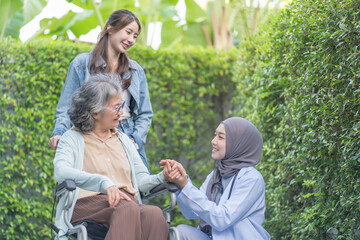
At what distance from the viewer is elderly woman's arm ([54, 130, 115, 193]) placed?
2818 mm

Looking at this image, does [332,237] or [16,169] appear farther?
[16,169]

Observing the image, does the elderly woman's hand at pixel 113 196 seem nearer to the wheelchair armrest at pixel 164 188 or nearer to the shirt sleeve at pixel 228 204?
the wheelchair armrest at pixel 164 188

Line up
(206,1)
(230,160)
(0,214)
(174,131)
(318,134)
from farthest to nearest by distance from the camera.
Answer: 1. (206,1)
2. (174,131)
3. (0,214)
4. (318,134)
5. (230,160)

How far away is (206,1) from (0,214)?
584cm

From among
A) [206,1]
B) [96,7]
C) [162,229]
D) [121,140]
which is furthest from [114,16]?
[206,1]

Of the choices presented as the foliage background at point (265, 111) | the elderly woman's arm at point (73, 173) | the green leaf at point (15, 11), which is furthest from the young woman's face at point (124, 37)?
the green leaf at point (15, 11)

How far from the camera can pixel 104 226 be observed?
9.57 ft

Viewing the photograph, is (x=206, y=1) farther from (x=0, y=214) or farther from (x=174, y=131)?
(x=0, y=214)

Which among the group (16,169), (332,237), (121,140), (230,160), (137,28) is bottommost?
(332,237)

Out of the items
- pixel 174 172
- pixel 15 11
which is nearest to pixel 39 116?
pixel 15 11

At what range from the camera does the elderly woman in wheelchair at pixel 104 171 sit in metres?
2.82

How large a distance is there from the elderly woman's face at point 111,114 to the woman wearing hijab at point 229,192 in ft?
1.31

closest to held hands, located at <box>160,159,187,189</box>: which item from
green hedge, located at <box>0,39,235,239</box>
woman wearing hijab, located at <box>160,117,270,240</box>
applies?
woman wearing hijab, located at <box>160,117,270,240</box>

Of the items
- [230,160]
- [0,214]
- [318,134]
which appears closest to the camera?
[230,160]
